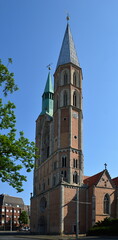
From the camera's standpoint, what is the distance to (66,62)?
218 feet

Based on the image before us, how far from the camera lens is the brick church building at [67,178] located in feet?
174

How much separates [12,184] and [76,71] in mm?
50527

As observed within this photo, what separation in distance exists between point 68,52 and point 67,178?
30823 millimetres

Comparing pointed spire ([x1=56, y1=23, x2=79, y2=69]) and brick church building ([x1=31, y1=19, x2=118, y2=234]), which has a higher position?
pointed spire ([x1=56, y1=23, x2=79, y2=69])

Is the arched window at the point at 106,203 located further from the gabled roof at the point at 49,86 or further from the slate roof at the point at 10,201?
the slate roof at the point at 10,201

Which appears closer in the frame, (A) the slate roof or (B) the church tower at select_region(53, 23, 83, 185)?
(B) the church tower at select_region(53, 23, 83, 185)

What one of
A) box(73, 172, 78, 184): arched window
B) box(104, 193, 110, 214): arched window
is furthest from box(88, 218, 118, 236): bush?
box(73, 172, 78, 184): arched window

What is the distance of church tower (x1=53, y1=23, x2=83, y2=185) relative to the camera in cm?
5681

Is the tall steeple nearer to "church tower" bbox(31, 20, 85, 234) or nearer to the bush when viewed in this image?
"church tower" bbox(31, 20, 85, 234)

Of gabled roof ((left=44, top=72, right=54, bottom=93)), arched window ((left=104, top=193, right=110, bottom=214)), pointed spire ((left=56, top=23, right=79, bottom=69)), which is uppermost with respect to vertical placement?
pointed spire ((left=56, top=23, right=79, bottom=69))

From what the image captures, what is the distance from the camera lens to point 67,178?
55.3m

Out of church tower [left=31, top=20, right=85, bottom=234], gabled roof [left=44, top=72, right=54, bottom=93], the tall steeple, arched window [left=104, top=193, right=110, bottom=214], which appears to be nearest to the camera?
church tower [left=31, top=20, right=85, bottom=234]

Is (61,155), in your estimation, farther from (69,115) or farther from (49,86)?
(49,86)

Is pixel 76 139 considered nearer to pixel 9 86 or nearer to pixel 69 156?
pixel 69 156
